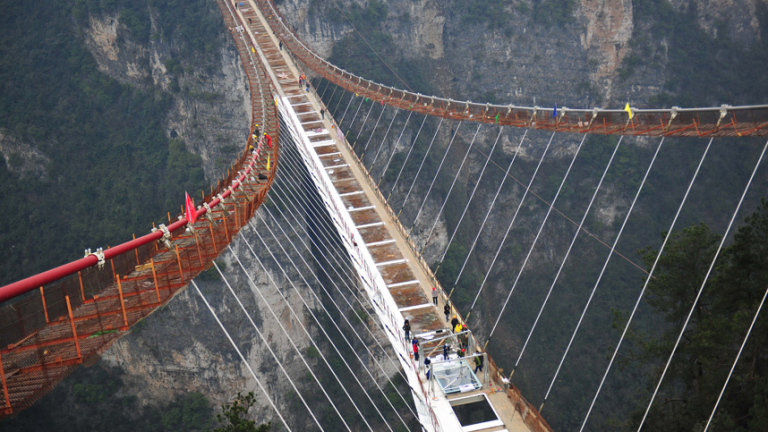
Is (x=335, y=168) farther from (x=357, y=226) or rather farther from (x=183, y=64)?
(x=183, y=64)

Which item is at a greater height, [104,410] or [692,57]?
[692,57]

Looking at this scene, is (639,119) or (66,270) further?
(639,119)

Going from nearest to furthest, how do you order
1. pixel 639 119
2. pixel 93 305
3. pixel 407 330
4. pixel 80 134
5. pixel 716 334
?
pixel 93 305, pixel 716 334, pixel 407 330, pixel 639 119, pixel 80 134

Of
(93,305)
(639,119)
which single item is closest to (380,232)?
(639,119)

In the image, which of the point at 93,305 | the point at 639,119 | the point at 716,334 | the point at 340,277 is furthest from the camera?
the point at 340,277

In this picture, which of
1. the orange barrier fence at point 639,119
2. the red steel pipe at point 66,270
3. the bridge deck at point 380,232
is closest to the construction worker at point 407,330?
the bridge deck at point 380,232

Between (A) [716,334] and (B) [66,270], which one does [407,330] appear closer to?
(A) [716,334]

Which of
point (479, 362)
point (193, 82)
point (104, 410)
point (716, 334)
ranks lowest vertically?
point (104, 410)
